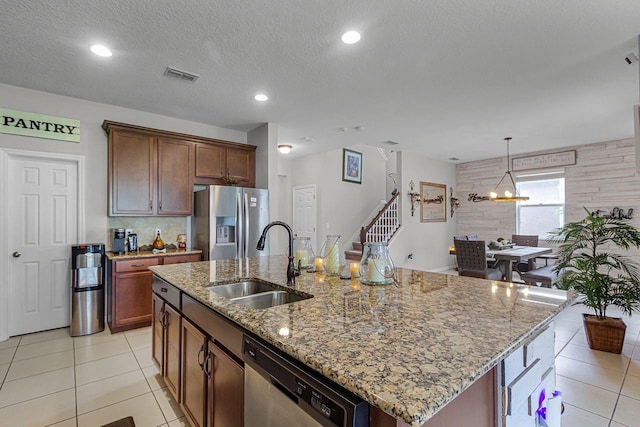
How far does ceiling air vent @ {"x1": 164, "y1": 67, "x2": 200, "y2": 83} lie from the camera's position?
2893 millimetres

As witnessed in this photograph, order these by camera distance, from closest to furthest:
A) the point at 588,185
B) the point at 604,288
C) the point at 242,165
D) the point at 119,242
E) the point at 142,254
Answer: the point at 604,288 < the point at 142,254 < the point at 119,242 < the point at 242,165 < the point at 588,185

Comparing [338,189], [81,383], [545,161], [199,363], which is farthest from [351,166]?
[199,363]

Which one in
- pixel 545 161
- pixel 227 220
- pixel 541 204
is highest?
pixel 545 161

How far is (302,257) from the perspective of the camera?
2.25m

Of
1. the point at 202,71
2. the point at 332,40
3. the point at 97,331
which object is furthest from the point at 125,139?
the point at 332,40

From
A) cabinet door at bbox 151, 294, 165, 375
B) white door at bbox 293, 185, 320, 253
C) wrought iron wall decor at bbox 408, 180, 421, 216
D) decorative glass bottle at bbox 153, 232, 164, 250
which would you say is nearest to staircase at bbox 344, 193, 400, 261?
wrought iron wall decor at bbox 408, 180, 421, 216

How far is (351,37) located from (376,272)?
182cm

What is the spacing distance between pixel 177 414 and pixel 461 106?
167 inches

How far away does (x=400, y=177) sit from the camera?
21.7ft

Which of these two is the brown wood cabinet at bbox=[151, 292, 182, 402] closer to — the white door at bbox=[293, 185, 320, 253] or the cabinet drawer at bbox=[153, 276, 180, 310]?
the cabinet drawer at bbox=[153, 276, 180, 310]

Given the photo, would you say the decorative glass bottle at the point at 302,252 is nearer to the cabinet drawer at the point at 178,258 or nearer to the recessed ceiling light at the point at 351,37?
the recessed ceiling light at the point at 351,37

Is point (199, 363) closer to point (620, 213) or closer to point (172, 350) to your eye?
point (172, 350)

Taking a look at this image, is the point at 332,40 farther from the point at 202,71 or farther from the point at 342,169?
→ the point at 342,169

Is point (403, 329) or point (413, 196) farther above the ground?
point (413, 196)
